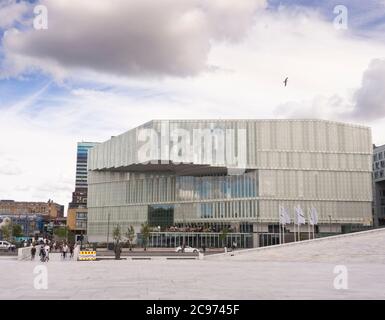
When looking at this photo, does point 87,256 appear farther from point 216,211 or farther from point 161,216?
point 161,216

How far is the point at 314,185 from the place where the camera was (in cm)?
9362

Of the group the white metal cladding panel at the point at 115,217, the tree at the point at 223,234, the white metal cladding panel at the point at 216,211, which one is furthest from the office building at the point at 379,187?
the white metal cladding panel at the point at 115,217

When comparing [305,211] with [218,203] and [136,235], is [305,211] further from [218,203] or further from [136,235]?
[136,235]

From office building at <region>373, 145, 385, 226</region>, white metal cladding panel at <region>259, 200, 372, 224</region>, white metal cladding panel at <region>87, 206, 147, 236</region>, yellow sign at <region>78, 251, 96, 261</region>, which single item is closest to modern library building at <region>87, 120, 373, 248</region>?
white metal cladding panel at <region>259, 200, 372, 224</region>

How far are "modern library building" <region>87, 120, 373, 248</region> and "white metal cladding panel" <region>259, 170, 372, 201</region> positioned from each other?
19 cm

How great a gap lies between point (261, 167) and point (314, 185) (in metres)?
10.9

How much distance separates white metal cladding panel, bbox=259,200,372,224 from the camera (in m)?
91.9

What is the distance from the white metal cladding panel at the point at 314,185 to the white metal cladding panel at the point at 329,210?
1145 mm

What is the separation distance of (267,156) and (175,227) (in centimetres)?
2514

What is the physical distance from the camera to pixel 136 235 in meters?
110

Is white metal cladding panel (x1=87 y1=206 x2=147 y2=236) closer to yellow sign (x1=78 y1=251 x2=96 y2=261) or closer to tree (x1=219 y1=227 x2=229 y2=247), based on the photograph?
tree (x1=219 y1=227 x2=229 y2=247)

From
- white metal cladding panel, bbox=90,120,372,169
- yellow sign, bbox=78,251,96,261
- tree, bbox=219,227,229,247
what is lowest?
yellow sign, bbox=78,251,96,261

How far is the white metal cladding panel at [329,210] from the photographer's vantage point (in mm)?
91875

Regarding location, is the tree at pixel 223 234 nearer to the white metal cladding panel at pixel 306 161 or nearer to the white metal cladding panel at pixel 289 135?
the white metal cladding panel at pixel 289 135
